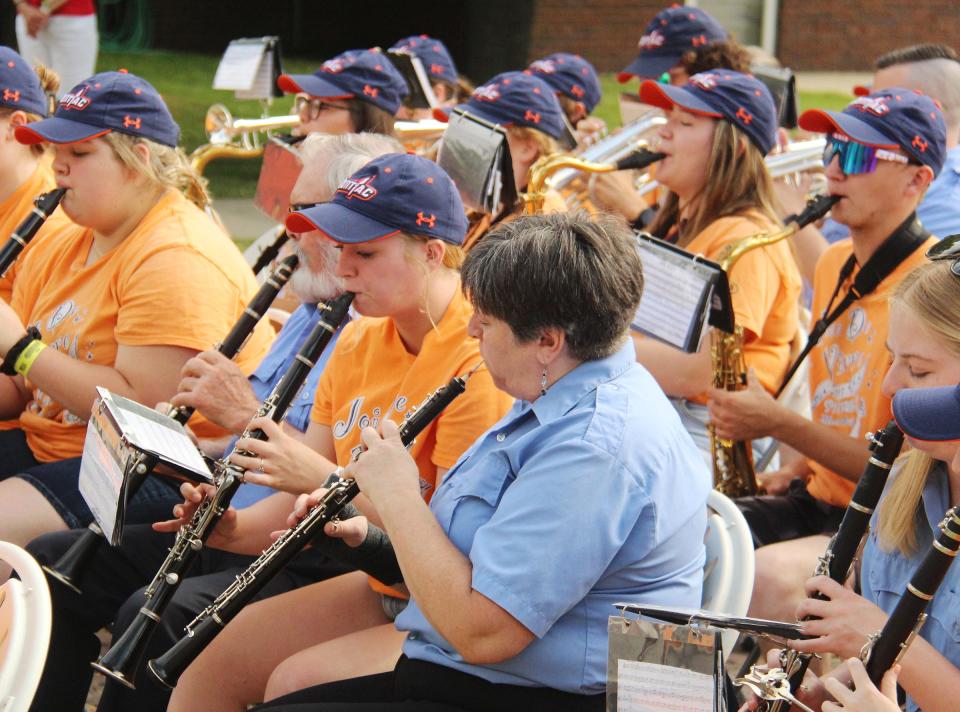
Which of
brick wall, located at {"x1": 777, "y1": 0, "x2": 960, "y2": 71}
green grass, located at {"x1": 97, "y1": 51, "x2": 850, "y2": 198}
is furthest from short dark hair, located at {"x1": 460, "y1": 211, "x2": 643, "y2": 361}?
brick wall, located at {"x1": 777, "y1": 0, "x2": 960, "y2": 71}

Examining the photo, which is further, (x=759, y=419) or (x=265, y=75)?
(x=265, y=75)

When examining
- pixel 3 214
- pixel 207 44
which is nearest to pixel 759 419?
pixel 3 214

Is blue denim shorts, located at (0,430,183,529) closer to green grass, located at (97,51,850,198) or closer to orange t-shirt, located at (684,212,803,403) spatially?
orange t-shirt, located at (684,212,803,403)

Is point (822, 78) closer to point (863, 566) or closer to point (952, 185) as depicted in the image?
point (952, 185)

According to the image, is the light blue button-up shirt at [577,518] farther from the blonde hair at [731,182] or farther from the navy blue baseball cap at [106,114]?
the navy blue baseball cap at [106,114]

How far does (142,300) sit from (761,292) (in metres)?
1.86

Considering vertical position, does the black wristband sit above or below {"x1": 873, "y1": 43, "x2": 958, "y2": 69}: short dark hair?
below

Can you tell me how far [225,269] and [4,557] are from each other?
61.1 inches

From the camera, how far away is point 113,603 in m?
3.51

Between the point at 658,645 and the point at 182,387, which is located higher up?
the point at 658,645

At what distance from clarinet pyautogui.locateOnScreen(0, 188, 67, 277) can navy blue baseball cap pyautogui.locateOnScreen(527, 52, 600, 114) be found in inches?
108

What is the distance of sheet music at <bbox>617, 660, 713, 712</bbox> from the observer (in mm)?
2010

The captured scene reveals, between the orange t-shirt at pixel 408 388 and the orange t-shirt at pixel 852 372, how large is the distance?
115 centimetres

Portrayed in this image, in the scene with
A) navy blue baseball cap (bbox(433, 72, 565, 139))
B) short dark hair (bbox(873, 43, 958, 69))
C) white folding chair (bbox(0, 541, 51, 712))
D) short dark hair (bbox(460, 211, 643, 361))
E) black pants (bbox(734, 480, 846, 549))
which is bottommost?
black pants (bbox(734, 480, 846, 549))
